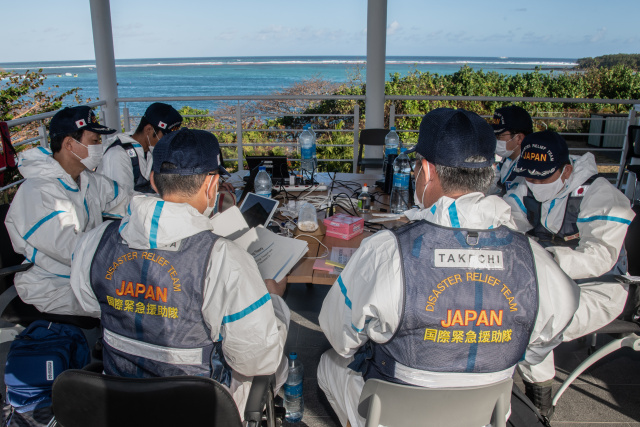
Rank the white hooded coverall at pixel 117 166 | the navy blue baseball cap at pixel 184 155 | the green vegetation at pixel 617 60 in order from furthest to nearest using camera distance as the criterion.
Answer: the green vegetation at pixel 617 60, the white hooded coverall at pixel 117 166, the navy blue baseball cap at pixel 184 155

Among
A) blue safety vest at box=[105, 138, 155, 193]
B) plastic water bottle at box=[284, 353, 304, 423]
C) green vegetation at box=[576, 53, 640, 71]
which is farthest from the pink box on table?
green vegetation at box=[576, 53, 640, 71]

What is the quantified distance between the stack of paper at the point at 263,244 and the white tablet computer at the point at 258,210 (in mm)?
209

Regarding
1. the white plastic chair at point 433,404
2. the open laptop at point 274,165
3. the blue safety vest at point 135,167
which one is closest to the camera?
the white plastic chair at point 433,404

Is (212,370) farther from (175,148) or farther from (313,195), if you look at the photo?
(313,195)

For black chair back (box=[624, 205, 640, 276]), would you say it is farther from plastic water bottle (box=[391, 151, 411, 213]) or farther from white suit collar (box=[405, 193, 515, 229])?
white suit collar (box=[405, 193, 515, 229])

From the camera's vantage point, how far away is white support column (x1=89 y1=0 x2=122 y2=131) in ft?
17.5

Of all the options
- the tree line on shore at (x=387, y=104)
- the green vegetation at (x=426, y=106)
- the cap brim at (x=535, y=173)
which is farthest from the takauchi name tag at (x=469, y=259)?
the green vegetation at (x=426, y=106)

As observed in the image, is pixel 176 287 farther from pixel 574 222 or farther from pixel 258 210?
pixel 574 222

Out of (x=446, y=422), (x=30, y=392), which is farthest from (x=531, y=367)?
(x=30, y=392)

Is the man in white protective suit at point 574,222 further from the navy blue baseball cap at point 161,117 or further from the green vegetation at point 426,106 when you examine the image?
the green vegetation at point 426,106

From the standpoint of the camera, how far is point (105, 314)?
1.36m

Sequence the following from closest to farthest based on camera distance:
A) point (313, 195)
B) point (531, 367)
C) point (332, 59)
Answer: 1. point (531, 367)
2. point (313, 195)
3. point (332, 59)

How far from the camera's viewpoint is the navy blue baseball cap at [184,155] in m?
1.37

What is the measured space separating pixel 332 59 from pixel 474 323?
80.4 meters
